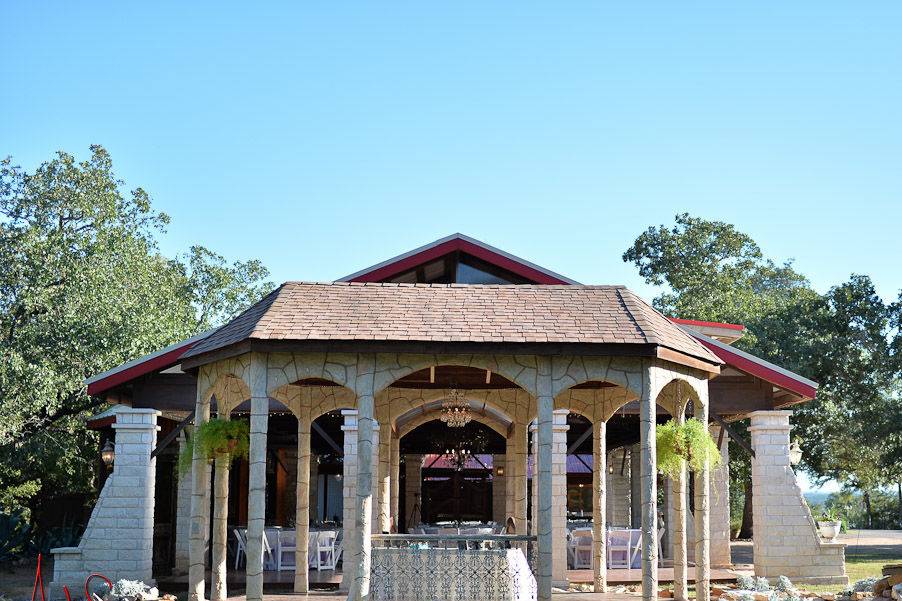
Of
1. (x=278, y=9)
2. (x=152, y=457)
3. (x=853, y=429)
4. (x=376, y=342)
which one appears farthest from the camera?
(x=853, y=429)

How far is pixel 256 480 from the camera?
39.1ft

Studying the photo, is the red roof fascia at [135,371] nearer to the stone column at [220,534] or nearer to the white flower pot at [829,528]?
the stone column at [220,534]

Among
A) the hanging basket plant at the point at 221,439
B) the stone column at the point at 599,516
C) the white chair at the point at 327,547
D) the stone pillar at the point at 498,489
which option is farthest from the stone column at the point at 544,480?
the stone pillar at the point at 498,489

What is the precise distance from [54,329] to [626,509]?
42.7 ft

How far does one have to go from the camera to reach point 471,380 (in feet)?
51.2

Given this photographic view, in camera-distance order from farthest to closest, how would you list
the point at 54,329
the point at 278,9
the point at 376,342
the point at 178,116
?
the point at 178,116, the point at 54,329, the point at 278,9, the point at 376,342

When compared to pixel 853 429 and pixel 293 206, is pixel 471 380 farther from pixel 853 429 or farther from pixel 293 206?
pixel 853 429

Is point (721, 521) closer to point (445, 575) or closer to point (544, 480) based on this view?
point (544, 480)

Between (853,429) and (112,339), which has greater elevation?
(112,339)

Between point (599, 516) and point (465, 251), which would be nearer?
point (599, 516)

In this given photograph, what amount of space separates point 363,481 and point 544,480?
2094 millimetres

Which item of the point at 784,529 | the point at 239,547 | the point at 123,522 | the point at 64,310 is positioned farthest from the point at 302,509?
the point at 64,310

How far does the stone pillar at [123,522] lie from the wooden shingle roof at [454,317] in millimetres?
3424

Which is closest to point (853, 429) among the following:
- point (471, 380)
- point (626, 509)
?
point (626, 509)
